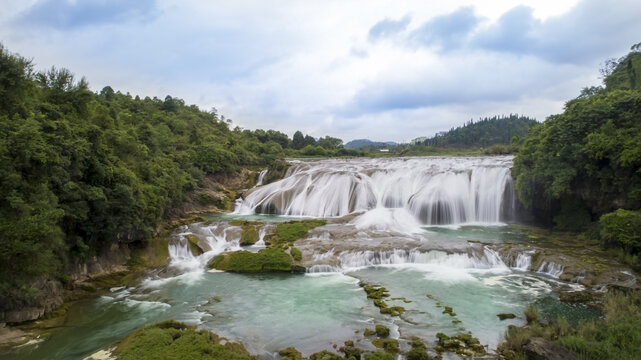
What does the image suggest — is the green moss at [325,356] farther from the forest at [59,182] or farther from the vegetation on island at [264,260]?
the forest at [59,182]

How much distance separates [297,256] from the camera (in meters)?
17.5

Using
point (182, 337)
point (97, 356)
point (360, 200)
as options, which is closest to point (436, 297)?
point (182, 337)

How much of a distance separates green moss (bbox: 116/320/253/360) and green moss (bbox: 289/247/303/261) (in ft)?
25.1

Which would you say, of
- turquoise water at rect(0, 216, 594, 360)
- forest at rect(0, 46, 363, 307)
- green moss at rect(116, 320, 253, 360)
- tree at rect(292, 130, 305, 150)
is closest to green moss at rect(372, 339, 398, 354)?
turquoise water at rect(0, 216, 594, 360)

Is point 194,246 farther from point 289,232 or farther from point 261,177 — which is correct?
point 261,177

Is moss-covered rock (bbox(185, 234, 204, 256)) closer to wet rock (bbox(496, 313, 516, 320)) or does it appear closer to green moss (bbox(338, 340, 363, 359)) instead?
green moss (bbox(338, 340, 363, 359))

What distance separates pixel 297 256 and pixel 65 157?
10.2m

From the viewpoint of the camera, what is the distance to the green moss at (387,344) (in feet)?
31.3

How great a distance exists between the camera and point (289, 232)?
21078mm

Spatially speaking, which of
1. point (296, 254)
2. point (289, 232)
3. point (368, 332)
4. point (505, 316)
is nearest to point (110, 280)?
point (296, 254)

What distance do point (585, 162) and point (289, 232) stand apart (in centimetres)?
1750

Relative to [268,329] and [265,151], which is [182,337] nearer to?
[268,329]

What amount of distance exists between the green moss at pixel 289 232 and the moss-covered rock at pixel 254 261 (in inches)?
77.9

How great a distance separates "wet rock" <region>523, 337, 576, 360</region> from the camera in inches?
311
